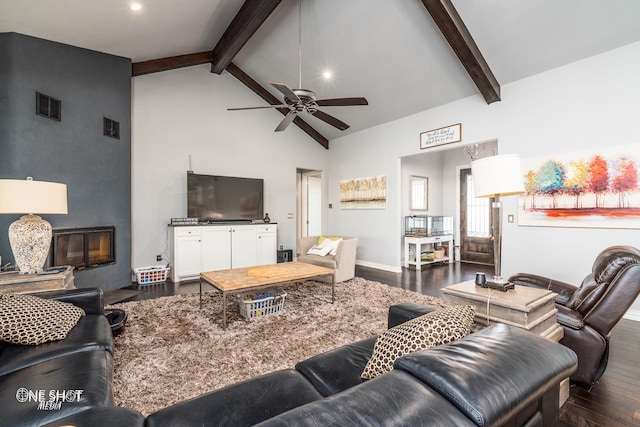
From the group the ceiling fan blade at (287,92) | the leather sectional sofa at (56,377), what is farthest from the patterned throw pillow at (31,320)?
the ceiling fan blade at (287,92)

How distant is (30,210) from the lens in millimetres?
2322

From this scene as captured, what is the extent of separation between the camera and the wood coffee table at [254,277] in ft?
9.14

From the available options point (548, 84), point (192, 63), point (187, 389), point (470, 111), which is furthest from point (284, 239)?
point (548, 84)

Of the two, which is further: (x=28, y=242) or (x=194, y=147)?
(x=194, y=147)

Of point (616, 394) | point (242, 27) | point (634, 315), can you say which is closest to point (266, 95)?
point (242, 27)

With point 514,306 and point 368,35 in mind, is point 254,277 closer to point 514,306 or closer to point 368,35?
point 514,306

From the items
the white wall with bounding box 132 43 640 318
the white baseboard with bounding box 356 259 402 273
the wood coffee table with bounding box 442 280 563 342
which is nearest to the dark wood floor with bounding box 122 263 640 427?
the wood coffee table with bounding box 442 280 563 342

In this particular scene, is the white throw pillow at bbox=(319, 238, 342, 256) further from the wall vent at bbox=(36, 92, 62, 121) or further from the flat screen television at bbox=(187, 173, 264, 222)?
the wall vent at bbox=(36, 92, 62, 121)

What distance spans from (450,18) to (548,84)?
1.61 meters

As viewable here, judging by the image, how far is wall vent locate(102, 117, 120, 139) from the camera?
4.04 metres

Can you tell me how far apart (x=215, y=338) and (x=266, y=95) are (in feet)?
16.6

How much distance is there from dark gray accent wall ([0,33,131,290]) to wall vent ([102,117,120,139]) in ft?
0.19

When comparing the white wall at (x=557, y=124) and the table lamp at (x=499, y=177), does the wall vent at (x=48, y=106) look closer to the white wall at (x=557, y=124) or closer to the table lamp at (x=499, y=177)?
the table lamp at (x=499, y=177)

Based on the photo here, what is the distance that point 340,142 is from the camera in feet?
22.5
